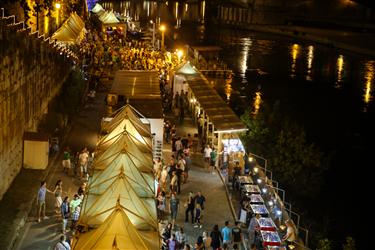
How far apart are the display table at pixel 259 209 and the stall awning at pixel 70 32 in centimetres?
2207

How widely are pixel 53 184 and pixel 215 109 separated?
8144mm

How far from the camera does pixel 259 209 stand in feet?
64.9

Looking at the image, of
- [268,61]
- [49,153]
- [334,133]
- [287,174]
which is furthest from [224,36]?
[49,153]

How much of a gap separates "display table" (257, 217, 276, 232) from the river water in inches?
355

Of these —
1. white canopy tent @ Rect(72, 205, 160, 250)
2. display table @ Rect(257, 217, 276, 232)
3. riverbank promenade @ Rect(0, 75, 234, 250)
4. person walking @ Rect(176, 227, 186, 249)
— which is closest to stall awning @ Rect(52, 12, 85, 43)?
riverbank promenade @ Rect(0, 75, 234, 250)

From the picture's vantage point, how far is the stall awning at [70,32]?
39188 mm

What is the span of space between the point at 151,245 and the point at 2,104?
319 inches

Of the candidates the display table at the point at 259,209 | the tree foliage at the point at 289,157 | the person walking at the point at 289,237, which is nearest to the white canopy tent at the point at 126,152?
the display table at the point at 259,209

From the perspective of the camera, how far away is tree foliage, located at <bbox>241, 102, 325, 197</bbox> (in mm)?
31266

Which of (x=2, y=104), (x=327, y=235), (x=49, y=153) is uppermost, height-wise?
(x=2, y=104)

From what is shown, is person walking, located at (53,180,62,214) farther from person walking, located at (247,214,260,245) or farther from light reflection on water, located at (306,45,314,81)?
light reflection on water, located at (306,45,314,81)

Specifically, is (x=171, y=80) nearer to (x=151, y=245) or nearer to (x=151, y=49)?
A: (x=151, y=49)

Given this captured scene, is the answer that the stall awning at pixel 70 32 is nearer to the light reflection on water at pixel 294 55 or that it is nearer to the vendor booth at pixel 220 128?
the vendor booth at pixel 220 128

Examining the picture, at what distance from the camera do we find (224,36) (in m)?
96.5
